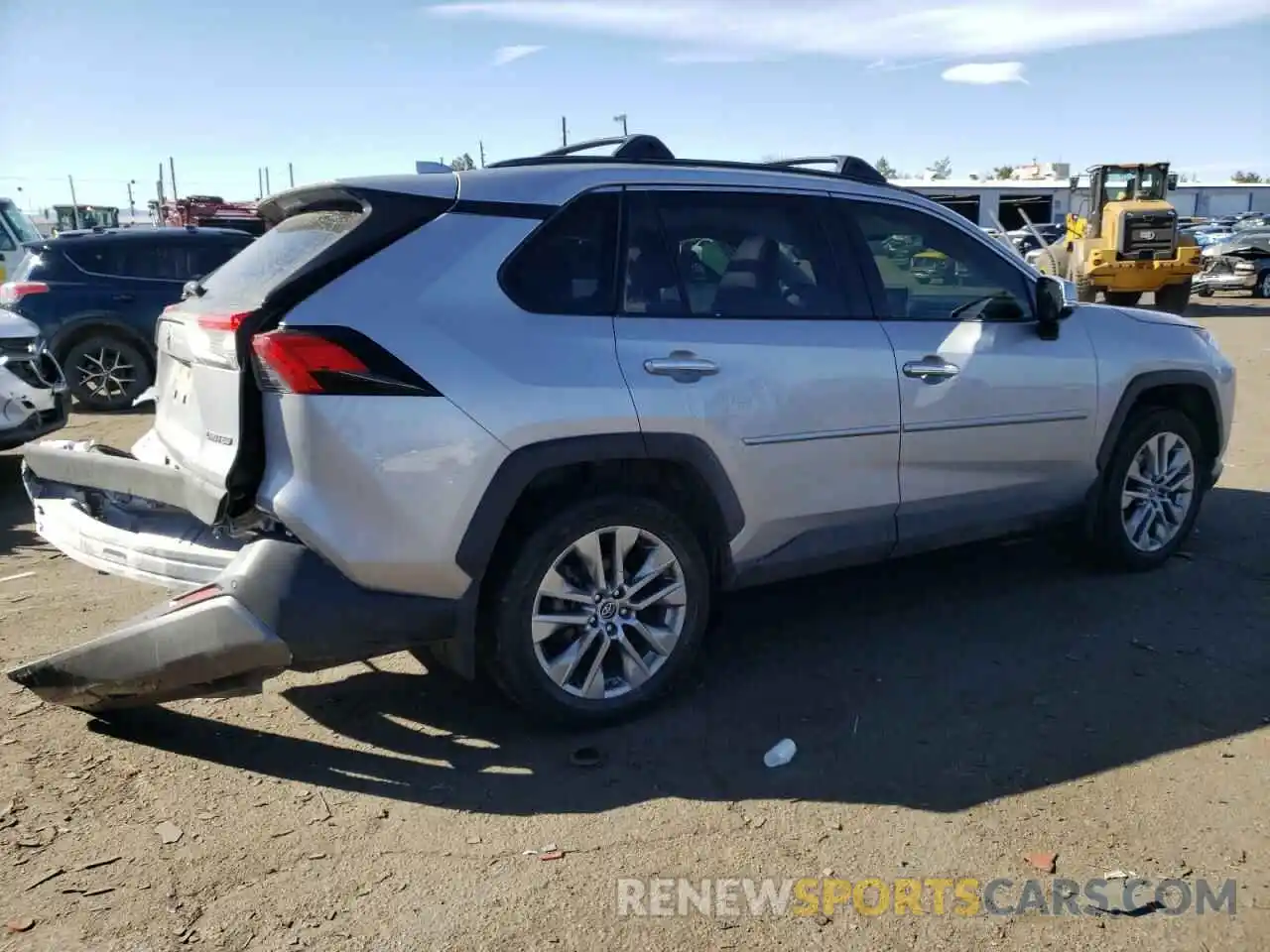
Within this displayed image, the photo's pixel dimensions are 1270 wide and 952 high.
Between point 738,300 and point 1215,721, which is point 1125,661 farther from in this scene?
point 738,300

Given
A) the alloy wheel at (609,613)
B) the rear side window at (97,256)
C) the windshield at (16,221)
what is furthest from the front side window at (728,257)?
the windshield at (16,221)

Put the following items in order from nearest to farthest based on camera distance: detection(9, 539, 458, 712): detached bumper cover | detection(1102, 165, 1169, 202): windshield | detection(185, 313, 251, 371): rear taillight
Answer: detection(9, 539, 458, 712): detached bumper cover
detection(185, 313, 251, 371): rear taillight
detection(1102, 165, 1169, 202): windshield

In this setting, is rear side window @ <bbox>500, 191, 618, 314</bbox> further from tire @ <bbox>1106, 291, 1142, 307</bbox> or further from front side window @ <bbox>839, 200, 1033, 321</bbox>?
tire @ <bbox>1106, 291, 1142, 307</bbox>

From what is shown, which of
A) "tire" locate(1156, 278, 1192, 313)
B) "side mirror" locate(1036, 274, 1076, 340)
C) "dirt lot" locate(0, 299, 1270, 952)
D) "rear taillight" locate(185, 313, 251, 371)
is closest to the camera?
"dirt lot" locate(0, 299, 1270, 952)

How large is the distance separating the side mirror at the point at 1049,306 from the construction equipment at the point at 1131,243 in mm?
16710

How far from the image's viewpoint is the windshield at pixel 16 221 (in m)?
14.5

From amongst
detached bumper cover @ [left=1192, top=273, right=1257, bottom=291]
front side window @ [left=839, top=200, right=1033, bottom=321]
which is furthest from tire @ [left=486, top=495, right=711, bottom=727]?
detached bumper cover @ [left=1192, top=273, right=1257, bottom=291]

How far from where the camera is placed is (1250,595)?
5.06m

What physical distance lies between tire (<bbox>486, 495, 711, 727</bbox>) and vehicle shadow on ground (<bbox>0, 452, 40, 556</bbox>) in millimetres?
3956

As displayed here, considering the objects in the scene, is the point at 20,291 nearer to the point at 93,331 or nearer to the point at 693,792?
the point at 93,331

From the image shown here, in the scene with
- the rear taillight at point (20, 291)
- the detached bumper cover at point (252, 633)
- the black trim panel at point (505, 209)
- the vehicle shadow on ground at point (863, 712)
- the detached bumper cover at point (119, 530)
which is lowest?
the vehicle shadow on ground at point (863, 712)

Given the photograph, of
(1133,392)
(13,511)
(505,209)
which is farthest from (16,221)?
(1133,392)

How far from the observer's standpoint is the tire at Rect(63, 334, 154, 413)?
35.1ft

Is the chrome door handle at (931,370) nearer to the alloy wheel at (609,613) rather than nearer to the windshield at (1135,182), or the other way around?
the alloy wheel at (609,613)
